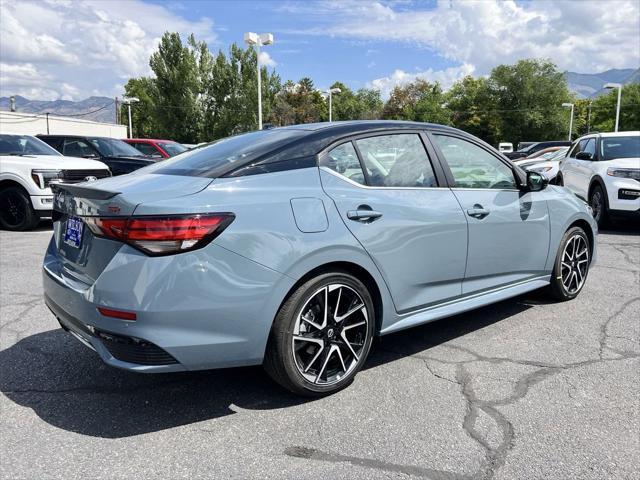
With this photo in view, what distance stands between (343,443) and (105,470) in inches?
43.0

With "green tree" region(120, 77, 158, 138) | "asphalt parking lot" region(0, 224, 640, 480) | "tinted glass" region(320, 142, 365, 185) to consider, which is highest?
"green tree" region(120, 77, 158, 138)

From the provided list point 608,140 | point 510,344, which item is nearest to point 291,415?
point 510,344

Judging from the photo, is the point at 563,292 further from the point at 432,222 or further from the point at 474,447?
the point at 474,447

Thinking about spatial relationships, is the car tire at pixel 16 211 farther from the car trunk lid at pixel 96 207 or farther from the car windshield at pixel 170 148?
the car trunk lid at pixel 96 207

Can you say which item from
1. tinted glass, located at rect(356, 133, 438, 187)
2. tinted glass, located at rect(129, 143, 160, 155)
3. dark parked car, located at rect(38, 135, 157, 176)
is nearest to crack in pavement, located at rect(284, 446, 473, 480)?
tinted glass, located at rect(356, 133, 438, 187)

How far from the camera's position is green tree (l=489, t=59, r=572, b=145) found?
7244 centimetres

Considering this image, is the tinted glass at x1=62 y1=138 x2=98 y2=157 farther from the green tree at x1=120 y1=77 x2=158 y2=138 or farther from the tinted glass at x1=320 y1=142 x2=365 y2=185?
the green tree at x1=120 y1=77 x2=158 y2=138

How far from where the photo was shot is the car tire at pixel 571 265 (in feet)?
15.6

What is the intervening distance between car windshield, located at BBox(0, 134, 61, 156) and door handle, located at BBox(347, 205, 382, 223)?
8.67 meters

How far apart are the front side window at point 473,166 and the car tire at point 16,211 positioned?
7776mm

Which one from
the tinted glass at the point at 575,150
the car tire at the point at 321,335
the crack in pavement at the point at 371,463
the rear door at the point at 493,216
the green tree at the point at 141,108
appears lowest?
the crack in pavement at the point at 371,463

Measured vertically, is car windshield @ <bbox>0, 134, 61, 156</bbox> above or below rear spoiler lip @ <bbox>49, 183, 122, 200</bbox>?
above

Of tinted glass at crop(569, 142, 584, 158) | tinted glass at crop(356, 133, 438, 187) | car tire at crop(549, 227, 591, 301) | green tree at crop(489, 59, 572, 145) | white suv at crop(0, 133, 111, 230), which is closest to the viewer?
tinted glass at crop(356, 133, 438, 187)

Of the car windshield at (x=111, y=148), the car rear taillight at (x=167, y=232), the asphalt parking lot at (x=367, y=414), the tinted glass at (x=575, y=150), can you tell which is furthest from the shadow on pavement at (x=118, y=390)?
the car windshield at (x=111, y=148)
